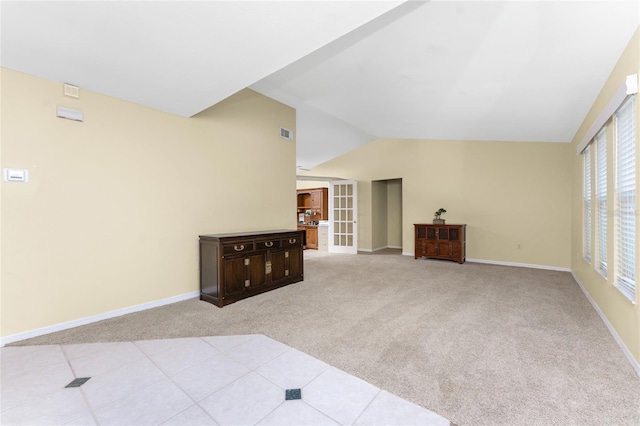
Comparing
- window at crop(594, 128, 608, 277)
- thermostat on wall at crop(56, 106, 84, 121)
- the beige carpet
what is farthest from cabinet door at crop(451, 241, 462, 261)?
thermostat on wall at crop(56, 106, 84, 121)

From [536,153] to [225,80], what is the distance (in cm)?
615

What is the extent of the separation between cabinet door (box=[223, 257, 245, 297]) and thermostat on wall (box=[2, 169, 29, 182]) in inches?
81.4

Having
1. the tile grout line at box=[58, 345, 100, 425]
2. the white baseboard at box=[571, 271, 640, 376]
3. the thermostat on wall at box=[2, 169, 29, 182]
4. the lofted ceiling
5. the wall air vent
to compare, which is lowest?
the tile grout line at box=[58, 345, 100, 425]

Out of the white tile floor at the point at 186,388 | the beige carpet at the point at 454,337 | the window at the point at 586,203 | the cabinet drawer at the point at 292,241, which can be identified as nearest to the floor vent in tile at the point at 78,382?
the white tile floor at the point at 186,388

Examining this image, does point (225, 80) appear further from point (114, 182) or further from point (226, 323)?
point (226, 323)

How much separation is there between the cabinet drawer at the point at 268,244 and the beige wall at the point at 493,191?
174 inches

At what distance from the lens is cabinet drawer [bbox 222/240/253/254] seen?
379 centimetres

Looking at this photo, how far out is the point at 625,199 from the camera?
2697 mm

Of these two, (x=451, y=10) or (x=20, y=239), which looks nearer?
(x=451, y=10)

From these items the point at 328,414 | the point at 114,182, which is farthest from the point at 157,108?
the point at 328,414

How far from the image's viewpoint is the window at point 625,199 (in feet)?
8.24

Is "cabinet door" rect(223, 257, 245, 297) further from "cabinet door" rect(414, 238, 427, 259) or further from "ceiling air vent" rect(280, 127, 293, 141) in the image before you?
"cabinet door" rect(414, 238, 427, 259)

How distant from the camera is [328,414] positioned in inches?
69.3

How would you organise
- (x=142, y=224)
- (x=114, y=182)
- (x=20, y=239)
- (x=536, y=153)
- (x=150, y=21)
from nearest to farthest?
(x=150, y=21) < (x=20, y=239) < (x=114, y=182) < (x=142, y=224) < (x=536, y=153)
